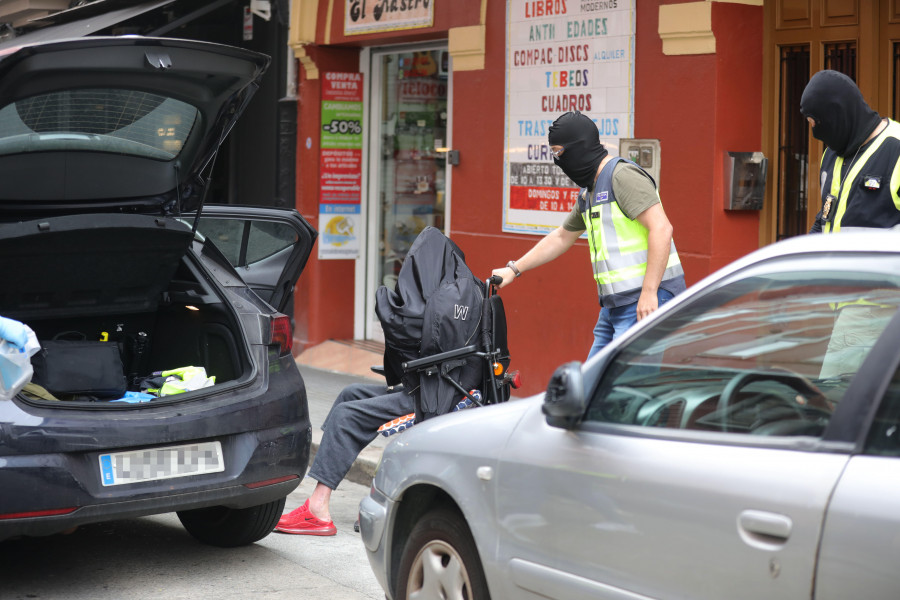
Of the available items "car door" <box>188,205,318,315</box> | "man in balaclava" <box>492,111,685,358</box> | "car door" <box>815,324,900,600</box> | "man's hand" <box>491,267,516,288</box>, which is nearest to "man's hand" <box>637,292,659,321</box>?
"man in balaclava" <box>492,111,685,358</box>

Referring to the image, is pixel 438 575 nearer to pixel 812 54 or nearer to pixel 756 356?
pixel 756 356

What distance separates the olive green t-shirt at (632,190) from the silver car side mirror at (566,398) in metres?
2.38

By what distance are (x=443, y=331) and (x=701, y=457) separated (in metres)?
2.44

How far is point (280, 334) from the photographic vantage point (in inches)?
209

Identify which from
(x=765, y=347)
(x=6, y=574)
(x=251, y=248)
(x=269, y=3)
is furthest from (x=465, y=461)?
(x=269, y=3)

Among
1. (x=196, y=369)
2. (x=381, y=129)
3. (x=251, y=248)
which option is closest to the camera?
(x=196, y=369)

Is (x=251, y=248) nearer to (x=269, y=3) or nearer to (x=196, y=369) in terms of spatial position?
(x=196, y=369)

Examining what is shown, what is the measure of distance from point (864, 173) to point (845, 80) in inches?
14.5

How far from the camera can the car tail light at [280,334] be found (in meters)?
5.28

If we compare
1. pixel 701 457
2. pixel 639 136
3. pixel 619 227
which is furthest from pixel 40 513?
pixel 639 136

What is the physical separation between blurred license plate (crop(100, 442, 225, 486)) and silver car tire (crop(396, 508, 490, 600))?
116cm

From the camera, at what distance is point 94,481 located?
4.52 metres

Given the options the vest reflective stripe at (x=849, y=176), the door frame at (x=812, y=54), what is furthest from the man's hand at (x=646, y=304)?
the door frame at (x=812, y=54)

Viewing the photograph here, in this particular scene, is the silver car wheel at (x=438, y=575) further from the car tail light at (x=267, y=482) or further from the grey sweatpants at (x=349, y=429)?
the grey sweatpants at (x=349, y=429)
